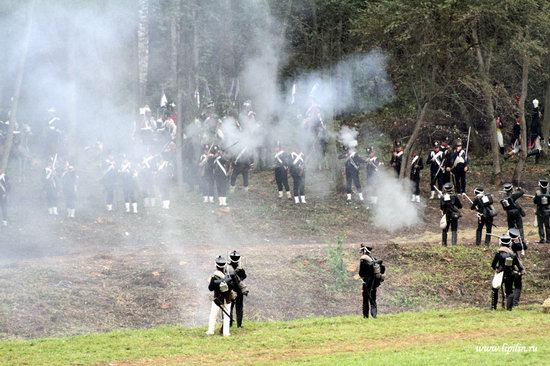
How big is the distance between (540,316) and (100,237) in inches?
675

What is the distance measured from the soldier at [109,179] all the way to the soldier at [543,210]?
1575 centimetres

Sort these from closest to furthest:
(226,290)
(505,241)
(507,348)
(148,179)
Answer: (507,348)
(226,290)
(505,241)
(148,179)

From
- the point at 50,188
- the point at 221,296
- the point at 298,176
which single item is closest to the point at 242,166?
the point at 298,176

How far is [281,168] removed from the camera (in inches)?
1612

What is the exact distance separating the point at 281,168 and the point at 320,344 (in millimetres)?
21162

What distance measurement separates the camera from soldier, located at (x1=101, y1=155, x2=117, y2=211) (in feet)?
125

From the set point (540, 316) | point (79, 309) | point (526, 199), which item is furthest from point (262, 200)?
point (540, 316)

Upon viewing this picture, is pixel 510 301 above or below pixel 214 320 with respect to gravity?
above

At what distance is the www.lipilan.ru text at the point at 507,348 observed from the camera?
18469 millimetres

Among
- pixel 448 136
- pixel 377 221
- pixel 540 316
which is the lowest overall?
pixel 540 316

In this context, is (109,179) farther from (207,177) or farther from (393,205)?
(393,205)

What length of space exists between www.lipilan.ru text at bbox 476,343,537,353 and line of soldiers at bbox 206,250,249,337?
5.47m

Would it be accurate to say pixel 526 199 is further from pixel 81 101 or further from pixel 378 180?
pixel 81 101

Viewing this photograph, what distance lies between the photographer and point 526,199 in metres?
42.0
